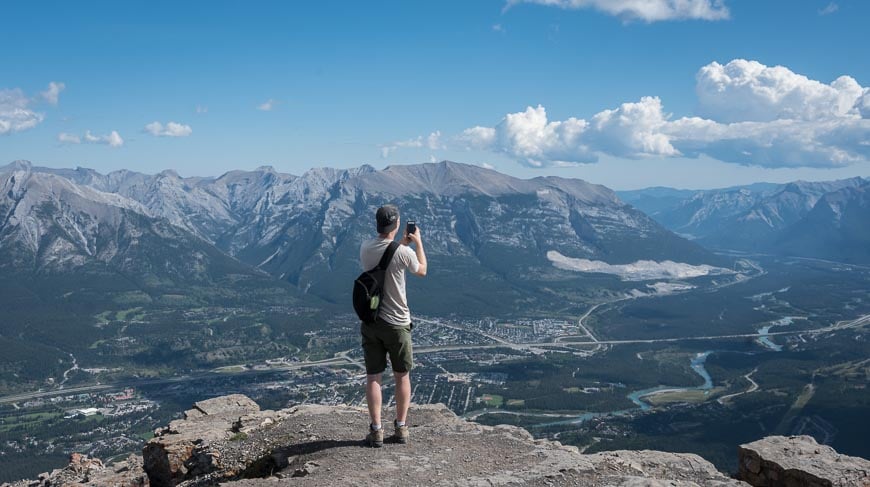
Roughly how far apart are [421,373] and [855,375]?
100 m

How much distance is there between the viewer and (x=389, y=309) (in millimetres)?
14172

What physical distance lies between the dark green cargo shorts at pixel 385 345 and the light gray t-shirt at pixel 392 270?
0.24 meters

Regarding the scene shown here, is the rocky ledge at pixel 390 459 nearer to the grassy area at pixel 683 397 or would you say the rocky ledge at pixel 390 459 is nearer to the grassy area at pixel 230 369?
the grassy area at pixel 683 397

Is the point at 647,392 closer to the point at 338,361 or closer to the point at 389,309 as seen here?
the point at 338,361

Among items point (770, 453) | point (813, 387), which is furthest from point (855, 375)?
point (770, 453)

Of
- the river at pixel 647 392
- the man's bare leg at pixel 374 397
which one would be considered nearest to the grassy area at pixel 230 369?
the river at pixel 647 392

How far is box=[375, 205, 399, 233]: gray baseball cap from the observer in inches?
551

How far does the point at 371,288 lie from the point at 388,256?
0.84 m

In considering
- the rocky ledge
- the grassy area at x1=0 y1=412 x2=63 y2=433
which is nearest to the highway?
the grassy area at x1=0 y1=412 x2=63 y2=433

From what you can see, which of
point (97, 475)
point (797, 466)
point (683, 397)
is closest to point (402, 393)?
point (797, 466)

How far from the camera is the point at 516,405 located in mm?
122625

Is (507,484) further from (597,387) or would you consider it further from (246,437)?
(597,387)

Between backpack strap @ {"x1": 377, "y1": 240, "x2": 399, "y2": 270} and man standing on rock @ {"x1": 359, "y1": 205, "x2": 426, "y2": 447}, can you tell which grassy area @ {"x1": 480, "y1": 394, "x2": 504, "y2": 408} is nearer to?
man standing on rock @ {"x1": 359, "y1": 205, "x2": 426, "y2": 447}

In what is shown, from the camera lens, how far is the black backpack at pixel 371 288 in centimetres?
1390
